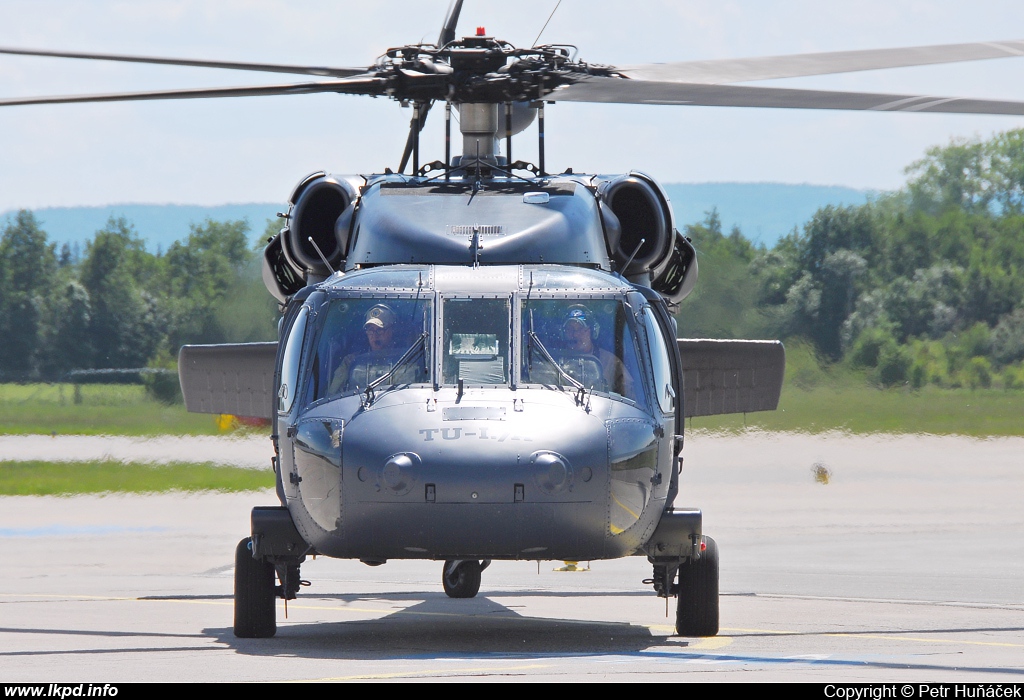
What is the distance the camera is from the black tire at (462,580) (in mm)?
13977

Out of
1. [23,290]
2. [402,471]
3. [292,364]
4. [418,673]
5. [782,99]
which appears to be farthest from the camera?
[23,290]

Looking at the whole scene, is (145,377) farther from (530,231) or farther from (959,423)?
(530,231)

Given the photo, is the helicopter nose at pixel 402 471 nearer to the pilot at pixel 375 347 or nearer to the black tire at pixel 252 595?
the pilot at pixel 375 347

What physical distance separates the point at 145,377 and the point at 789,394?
1003cm

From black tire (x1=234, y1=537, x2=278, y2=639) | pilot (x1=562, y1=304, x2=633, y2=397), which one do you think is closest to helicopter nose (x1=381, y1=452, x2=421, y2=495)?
pilot (x1=562, y1=304, x2=633, y2=397)

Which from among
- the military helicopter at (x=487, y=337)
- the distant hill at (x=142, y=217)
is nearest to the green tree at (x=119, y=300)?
the distant hill at (x=142, y=217)

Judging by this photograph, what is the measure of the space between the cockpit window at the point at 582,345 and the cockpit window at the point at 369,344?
2.00ft

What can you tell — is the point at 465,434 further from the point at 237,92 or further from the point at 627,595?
the point at 627,595

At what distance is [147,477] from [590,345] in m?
15.0

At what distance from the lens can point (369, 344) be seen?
9203 mm

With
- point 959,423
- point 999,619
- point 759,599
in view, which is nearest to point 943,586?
point 759,599

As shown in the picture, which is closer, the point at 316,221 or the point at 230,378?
the point at 316,221

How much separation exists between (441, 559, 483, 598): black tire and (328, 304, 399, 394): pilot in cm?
507

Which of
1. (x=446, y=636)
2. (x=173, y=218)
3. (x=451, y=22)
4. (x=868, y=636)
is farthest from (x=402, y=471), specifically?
(x=173, y=218)
